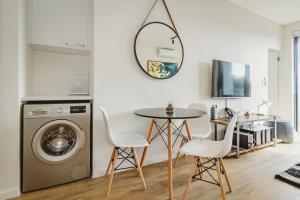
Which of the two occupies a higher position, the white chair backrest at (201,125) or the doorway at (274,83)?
the doorway at (274,83)

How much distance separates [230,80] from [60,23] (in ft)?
8.95

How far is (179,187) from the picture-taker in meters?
1.90

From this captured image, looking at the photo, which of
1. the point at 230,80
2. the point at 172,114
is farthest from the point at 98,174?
the point at 230,80

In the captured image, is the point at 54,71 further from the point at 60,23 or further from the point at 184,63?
the point at 184,63

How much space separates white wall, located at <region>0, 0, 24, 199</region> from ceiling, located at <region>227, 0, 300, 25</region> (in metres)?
3.41

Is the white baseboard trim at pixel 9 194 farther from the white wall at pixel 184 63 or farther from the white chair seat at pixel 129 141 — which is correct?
the white chair seat at pixel 129 141

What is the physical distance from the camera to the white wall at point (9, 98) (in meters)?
1.63

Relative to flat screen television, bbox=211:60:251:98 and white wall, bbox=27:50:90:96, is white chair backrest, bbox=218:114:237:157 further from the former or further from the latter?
white wall, bbox=27:50:90:96

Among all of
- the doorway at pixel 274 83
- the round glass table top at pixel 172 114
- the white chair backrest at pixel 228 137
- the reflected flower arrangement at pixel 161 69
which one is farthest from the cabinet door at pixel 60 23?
the doorway at pixel 274 83

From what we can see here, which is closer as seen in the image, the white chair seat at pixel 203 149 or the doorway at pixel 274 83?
the white chair seat at pixel 203 149

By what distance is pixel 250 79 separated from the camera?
370cm

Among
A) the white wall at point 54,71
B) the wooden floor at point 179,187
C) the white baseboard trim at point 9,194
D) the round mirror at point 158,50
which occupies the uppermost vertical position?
the round mirror at point 158,50

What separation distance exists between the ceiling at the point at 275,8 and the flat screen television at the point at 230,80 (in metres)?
1.15

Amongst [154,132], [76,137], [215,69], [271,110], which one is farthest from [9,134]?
[271,110]
